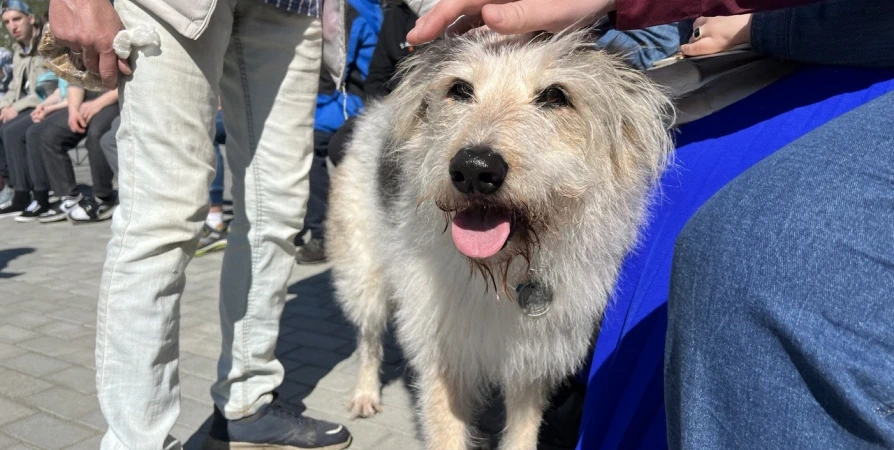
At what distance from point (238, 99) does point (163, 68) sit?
0.53m

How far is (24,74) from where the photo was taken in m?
10.2

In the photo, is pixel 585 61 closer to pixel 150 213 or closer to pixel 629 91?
pixel 629 91

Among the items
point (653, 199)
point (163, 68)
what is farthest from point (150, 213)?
point (653, 199)

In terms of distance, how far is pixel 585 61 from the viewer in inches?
86.6

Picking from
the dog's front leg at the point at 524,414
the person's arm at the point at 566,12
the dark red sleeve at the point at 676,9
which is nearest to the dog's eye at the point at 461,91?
the person's arm at the point at 566,12

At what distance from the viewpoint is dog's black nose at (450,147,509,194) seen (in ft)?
5.97

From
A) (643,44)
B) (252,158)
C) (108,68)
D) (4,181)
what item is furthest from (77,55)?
(4,181)

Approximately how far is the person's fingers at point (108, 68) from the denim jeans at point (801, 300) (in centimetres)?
175

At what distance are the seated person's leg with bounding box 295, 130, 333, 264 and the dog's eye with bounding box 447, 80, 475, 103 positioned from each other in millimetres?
4179

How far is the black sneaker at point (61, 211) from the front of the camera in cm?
837

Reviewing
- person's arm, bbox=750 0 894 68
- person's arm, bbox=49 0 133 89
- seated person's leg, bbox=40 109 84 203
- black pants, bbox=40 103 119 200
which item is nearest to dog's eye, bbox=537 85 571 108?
person's arm, bbox=750 0 894 68

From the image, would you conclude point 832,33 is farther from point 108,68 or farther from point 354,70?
point 354,70

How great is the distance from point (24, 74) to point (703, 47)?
10.8m

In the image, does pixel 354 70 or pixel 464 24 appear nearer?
pixel 464 24
